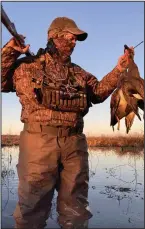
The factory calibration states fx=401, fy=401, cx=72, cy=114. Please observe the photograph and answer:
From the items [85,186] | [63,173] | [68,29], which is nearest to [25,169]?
[63,173]

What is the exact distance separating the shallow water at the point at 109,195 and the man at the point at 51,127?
45.4 inches

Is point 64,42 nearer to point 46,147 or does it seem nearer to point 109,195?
point 46,147

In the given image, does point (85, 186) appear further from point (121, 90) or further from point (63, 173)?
point (121, 90)

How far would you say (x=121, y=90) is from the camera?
4879 millimetres

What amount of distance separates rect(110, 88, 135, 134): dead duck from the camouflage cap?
811 millimetres

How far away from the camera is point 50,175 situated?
450 centimetres

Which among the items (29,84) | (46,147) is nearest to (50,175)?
(46,147)

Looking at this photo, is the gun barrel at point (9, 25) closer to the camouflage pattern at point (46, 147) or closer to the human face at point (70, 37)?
the camouflage pattern at point (46, 147)

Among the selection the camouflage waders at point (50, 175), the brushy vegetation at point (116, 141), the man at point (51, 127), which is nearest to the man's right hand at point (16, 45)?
the man at point (51, 127)

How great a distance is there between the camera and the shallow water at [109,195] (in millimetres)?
5918

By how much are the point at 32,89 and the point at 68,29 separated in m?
0.86

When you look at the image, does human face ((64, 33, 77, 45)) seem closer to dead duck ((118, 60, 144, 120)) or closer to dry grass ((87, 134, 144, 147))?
dead duck ((118, 60, 144, 120))

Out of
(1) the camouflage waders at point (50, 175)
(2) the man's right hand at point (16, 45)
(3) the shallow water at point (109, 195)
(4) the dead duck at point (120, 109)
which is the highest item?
(2) the man's right hand at point (16, 45)

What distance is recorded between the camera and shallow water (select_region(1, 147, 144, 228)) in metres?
5.92
